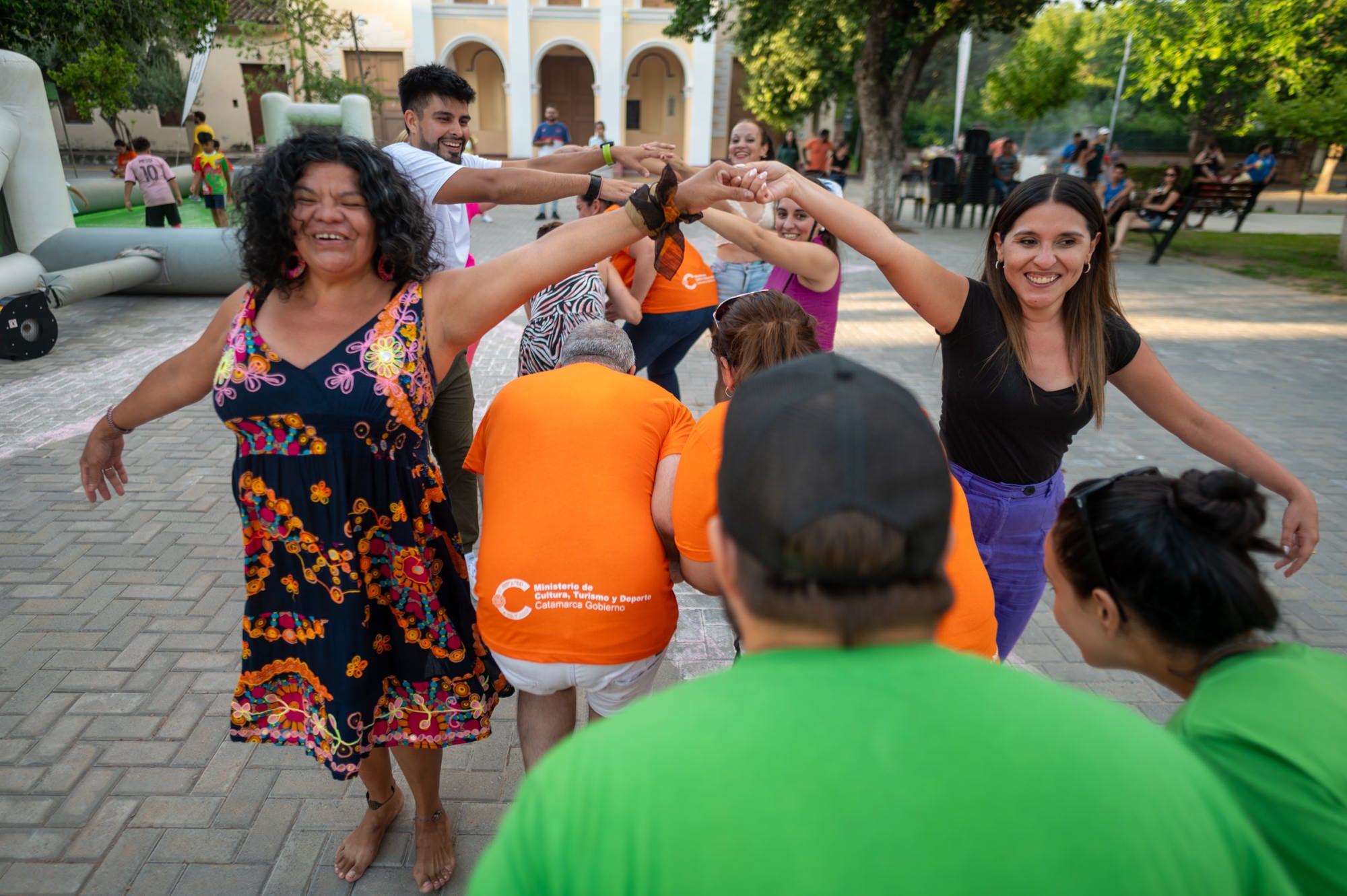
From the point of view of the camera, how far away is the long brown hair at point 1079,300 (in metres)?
2.45

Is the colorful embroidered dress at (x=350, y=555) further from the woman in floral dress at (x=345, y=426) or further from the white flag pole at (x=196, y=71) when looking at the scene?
the white flag pole at (x=196, y=71)

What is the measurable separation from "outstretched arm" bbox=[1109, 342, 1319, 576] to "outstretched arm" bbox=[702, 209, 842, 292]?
4.42 feet

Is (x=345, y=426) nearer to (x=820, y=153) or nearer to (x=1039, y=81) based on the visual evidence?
(x=820, y=153)

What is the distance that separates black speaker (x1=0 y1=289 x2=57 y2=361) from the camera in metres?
7.01

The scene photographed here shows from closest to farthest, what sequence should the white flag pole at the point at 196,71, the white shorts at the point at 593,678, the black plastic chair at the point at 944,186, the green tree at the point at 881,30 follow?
the white shorts at the point at 593,678, the green tree at the point at 881,30, the white flag pole at the point at 196,71, the black plastic chair at the point at 944,186

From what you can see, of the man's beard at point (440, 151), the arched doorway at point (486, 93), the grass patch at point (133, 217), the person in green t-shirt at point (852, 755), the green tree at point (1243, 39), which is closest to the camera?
the person in green t-shirt at point (852, 755)

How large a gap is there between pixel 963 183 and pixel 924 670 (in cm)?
1882

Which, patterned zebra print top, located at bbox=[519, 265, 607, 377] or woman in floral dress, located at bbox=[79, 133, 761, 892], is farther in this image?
patterned zebra print top, located at bbox=[519, 265, 607, 377]

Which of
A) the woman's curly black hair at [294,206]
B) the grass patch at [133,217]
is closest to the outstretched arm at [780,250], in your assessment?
the woman's curly black hair at [294,206]

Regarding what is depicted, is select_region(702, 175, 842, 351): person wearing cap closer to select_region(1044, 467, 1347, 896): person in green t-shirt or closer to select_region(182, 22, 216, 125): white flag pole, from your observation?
select_region(1044, 467, 1347, 896): person in green t-shirt

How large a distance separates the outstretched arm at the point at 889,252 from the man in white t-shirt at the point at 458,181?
A: 2.02ft

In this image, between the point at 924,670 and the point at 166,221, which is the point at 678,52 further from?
the point at 924,670

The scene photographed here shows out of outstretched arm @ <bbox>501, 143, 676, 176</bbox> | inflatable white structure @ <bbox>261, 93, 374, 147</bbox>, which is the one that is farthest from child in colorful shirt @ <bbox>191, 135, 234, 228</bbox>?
outstretched arm @ <bbox>501, 143, 676, 176</bbox>

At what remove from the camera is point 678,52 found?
29953 mm
